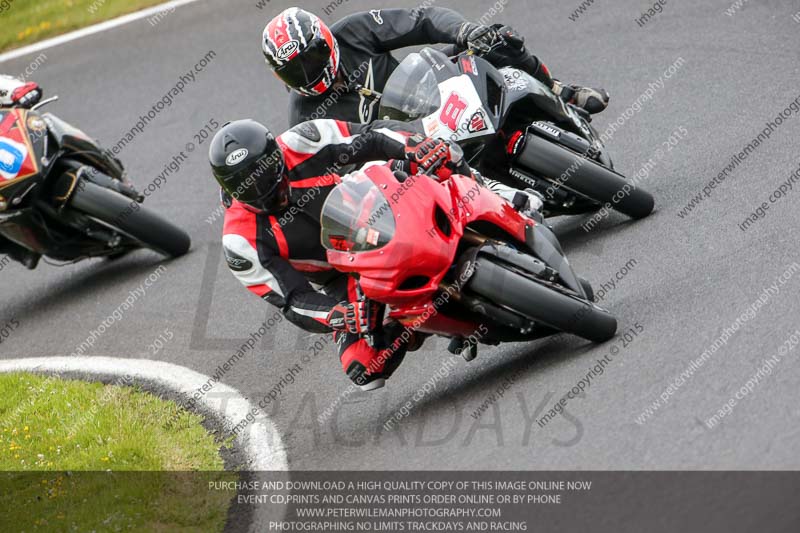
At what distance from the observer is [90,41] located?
15.9 meters

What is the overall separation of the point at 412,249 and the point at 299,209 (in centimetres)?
140

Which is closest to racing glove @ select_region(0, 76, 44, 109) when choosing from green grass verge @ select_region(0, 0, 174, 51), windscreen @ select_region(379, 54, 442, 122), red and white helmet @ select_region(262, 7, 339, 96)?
red and white helmet @ select_region(262, 7, 339, 96)

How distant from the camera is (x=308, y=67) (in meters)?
8.04

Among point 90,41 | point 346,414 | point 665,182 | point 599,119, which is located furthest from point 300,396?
point 90,41

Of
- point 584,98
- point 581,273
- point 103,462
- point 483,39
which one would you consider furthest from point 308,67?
point 103,462

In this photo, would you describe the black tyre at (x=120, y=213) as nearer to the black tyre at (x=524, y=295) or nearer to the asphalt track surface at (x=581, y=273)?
the asphalt track surface at (x=581, y=273)

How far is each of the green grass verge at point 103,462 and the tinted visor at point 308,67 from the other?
2.37 m

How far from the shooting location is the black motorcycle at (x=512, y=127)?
292 inches

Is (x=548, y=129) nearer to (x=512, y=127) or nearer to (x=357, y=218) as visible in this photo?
(x=512, y=127)

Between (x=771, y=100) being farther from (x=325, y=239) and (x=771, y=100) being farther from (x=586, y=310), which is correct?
(x=325, y=239)

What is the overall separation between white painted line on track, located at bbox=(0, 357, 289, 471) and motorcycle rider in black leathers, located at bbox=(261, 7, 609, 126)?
2.01 meters

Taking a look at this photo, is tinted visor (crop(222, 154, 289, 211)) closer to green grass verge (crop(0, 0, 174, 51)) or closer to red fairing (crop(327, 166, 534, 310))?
red fairing (crop(327, 166, 534, 310))

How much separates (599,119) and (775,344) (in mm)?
5223

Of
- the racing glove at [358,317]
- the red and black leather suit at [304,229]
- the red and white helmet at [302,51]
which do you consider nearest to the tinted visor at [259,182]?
the red and black leather suit at [304,229]
